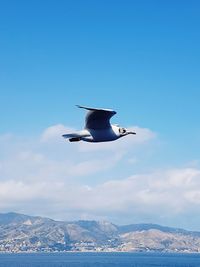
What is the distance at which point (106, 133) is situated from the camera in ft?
132

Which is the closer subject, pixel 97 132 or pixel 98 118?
pixel 98 118

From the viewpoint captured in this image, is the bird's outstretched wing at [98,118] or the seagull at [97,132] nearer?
the bird's outstretched wing at [98,118]

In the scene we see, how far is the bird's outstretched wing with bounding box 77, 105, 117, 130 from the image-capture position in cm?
3766

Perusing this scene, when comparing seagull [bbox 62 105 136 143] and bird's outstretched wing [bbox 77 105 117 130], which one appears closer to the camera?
bird's outstretched wing [bbox 77 105 117 130]

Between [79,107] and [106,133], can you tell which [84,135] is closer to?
[106,133]

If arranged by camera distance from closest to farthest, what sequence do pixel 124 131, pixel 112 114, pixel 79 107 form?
pixel 79 107
pixel 112 114
pixel 124 131

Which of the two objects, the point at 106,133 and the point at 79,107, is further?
the point at 106,133

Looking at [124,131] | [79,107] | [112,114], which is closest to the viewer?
[79,107]

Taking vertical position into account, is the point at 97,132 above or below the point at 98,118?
below

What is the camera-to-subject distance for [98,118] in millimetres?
38969

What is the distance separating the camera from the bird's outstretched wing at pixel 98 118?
37656 millimetres

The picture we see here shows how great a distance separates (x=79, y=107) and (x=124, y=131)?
23.1ft

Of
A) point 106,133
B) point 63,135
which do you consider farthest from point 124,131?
point 63,135

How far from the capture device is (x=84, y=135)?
130 feet
